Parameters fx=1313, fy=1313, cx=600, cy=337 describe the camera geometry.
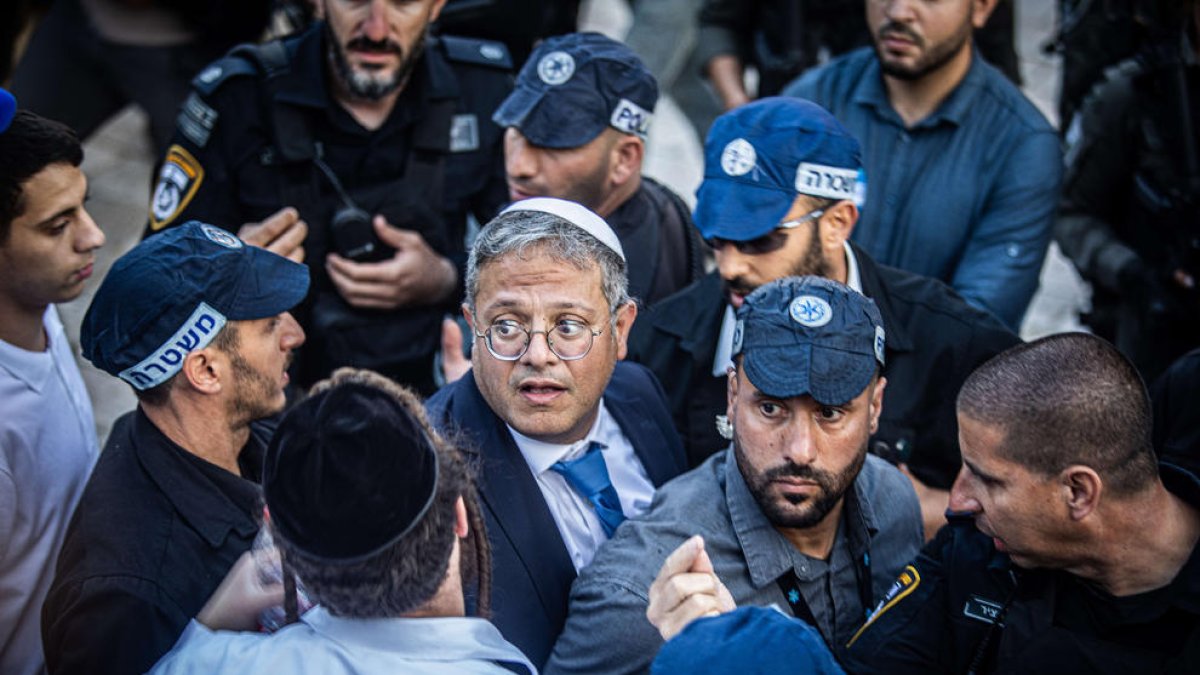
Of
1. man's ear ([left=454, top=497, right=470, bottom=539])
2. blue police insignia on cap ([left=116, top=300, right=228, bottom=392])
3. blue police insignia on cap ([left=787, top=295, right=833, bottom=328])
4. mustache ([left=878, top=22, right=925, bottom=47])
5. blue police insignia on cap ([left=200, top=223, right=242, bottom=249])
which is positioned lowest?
blue police insignia on cap ([left=116, top=300, right=228, bottom=392])

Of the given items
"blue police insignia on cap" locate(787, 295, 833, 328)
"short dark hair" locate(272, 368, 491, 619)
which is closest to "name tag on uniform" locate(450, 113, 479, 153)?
"blue police insignia on cap" locate(787, 295, 833, 328)

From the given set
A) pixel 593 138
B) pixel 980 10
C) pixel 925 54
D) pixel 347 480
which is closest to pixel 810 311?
pixel 347 480

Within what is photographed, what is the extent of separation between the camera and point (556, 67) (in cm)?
395

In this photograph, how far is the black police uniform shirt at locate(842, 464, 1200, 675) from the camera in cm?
247

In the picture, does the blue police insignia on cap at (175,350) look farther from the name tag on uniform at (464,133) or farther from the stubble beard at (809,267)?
the name tag on uniform at (464,133)

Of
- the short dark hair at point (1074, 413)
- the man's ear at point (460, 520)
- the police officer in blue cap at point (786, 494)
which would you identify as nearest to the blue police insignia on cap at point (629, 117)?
the police officer in blue cap at point (786, 494)

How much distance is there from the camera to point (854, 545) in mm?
2902

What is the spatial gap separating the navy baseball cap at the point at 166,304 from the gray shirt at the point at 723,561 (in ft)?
3.45

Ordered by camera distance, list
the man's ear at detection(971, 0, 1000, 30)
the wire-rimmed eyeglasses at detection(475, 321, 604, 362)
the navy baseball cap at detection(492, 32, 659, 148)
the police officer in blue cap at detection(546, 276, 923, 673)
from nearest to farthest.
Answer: the police officer in blue cap at detection(546, 276, 923, 673), the wire-rimmed eyeglasses at detection(475, 321, 604, 362), the navy baseball cap at detection(492, 32, 659, 148), the man's ear at detection(971, 0, 1000, 30)

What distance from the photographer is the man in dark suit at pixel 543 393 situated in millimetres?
2869

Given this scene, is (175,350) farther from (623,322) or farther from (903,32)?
(903,32)

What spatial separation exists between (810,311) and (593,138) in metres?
1.32

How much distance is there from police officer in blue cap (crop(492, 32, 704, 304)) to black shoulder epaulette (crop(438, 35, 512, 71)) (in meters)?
0.51

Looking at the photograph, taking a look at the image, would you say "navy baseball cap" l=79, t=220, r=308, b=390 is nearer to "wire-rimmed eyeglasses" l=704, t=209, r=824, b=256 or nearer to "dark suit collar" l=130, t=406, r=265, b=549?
"dark suit collar" l=130, t=406, r=265, b=549
